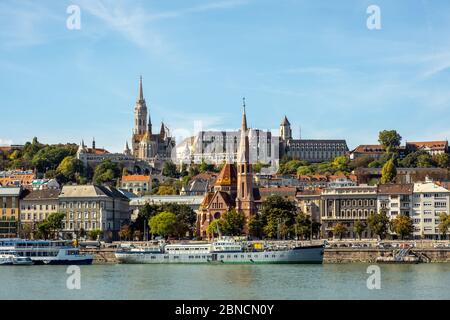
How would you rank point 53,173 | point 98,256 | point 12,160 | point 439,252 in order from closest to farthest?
1. point 439,252
2. point 98,256
3. point 53,173
4. point 12,160

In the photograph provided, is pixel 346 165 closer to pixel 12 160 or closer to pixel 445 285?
pixel 12 160

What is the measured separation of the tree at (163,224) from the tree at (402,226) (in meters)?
20.7

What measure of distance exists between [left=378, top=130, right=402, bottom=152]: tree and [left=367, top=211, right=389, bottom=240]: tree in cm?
7412

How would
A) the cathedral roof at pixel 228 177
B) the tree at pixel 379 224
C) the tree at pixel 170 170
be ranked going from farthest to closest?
the tree at pixel 170 170, the cathedral roof at pixel 228 177, the tree at pixel 379 224

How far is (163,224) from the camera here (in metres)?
106

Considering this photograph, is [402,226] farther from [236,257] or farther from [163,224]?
[236,257]

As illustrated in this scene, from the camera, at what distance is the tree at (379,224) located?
10306 cm

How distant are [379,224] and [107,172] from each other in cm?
7396

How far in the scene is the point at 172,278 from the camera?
63531mm

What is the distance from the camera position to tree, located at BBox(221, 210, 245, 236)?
106 meters

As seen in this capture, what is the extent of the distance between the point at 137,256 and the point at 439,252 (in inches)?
893

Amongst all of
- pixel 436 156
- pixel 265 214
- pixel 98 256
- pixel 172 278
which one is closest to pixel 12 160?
pixel 436 156

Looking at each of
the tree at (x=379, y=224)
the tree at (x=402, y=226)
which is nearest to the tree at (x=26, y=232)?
the tree at (x=379, y=224)

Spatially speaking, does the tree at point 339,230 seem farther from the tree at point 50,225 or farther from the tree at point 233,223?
the tree at point 50,225
